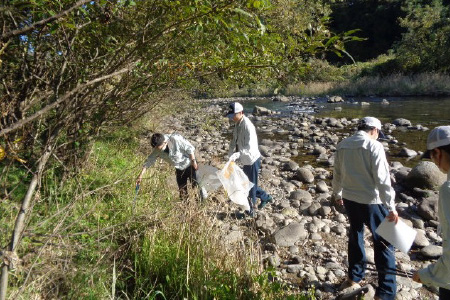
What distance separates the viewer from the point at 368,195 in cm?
344

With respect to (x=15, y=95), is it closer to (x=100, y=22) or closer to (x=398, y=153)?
(x=100, y=22)

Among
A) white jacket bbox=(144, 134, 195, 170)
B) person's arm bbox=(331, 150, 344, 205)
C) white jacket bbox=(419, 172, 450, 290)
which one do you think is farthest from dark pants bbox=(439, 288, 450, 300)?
white jacket bbox=(144, 134, 195, 170)

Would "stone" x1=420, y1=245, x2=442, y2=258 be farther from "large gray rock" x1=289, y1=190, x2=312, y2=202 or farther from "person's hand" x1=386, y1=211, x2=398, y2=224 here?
"large gray rock" x1=289, y1=190, x2=312, y2=202

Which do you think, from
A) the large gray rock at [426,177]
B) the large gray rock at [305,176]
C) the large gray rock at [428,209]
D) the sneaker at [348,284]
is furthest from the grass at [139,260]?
the large gray rock at [426,177]

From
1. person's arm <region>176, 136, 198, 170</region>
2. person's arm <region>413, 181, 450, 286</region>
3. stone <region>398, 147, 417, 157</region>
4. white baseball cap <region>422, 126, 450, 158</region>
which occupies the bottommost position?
stone <region>398, 147, 417, 157</region>

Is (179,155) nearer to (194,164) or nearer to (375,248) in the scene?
(194,164)

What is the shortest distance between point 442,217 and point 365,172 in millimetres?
1336

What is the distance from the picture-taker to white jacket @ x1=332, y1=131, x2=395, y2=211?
10.9 feet

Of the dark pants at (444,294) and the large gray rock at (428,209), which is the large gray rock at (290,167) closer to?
the large gray rock at (428,209)

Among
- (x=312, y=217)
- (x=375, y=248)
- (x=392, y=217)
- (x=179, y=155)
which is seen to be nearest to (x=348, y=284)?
(x=375, y=248)

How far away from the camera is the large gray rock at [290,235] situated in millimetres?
4789

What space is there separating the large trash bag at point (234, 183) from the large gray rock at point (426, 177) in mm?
4185

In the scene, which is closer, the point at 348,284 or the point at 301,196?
the point at 348,284

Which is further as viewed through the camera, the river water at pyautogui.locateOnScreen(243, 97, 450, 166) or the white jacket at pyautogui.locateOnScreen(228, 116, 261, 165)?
the river water at pyautogui.locateOnScreen(243, 97, 450, 166)
